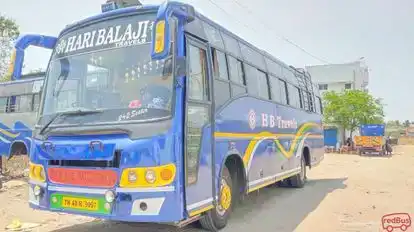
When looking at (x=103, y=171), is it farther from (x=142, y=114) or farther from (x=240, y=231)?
(x=240, y=231)

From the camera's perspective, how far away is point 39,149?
5309 mm

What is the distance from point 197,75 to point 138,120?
1.26 m

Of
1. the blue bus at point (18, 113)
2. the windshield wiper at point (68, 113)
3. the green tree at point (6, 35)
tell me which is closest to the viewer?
the windshield wiper at point (68, 113)

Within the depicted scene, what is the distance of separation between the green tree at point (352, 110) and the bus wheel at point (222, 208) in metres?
30.0

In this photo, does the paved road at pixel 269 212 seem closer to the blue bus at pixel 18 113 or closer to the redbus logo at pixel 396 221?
the redbus logo at pixel 396 221

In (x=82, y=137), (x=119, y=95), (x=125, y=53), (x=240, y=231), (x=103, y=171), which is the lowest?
(x=240, y=231)

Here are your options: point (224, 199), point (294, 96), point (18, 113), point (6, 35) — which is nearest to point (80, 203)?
point (224, 199)

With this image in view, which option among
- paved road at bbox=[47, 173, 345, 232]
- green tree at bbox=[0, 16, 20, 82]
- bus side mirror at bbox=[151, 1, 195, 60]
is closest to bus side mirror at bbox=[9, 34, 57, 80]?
bus side mirror at bbox=[151, 1, 195, 60]

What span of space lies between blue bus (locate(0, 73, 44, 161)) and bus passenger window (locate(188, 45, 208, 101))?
9.35 m

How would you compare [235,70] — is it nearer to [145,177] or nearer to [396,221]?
[145,177]

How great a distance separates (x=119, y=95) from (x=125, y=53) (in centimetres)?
57

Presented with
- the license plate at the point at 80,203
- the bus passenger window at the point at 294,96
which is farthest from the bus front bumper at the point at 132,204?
the bus passenger window at the point at 294,96

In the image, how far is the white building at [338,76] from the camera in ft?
163

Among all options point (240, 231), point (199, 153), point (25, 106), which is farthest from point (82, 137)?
point (25, 106)
